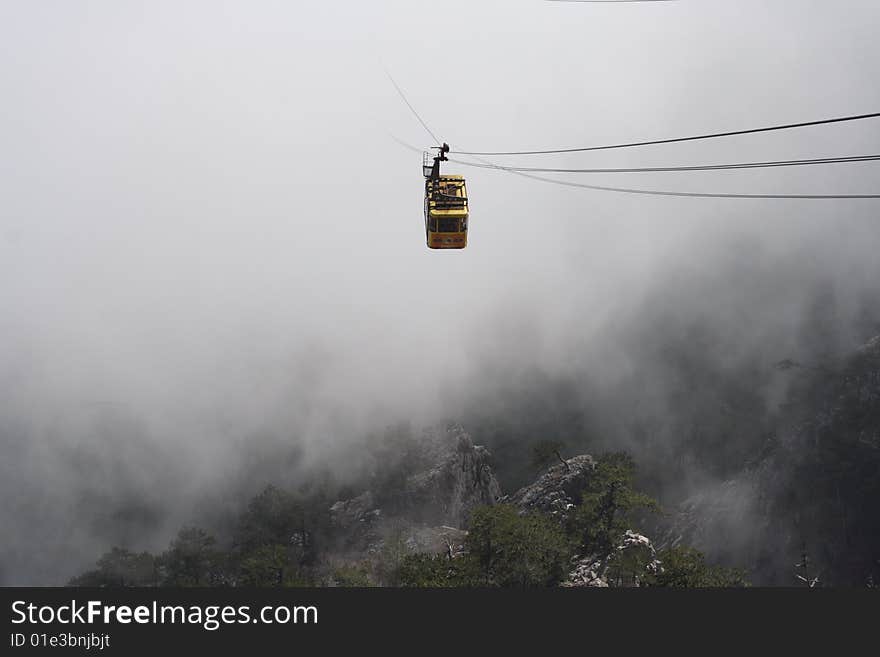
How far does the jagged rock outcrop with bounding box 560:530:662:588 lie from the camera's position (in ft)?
372

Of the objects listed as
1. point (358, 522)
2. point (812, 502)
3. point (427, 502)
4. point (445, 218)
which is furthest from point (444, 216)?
point (812, 502)

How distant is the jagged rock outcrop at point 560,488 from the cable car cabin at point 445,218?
103m

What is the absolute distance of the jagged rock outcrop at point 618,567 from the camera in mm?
113500

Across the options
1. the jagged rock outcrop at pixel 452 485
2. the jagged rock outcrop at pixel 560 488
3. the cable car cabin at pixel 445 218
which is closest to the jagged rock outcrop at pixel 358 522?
the jagged rock outcrop at pixel 452 485

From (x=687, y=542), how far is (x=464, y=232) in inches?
5489

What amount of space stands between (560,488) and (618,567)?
51.9m

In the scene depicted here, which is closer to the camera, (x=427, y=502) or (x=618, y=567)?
(x=618, y=567)

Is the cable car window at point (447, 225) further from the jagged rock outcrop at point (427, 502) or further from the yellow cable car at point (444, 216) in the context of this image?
the jagged rock outcrop at point (427, 502)

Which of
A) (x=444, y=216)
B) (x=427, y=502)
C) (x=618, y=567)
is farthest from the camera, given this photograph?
(x=427, y=502)

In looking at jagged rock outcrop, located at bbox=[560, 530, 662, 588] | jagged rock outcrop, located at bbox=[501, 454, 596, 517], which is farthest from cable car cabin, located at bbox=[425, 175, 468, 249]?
jagged rock outcrop, located at bbox=[501, 454, 596, 517]

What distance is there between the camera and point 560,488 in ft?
549

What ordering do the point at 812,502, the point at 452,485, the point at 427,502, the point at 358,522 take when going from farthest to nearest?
the point at 452,485
the point at 358,522
the point at 427,502
the point at 812,502

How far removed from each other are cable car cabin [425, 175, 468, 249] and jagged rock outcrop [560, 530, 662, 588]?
2400 inches

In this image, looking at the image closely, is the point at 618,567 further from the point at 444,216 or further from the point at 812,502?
the point at 812,502
